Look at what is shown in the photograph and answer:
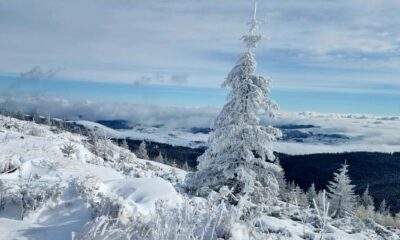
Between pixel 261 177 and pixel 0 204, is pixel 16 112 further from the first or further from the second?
pixel 0 204

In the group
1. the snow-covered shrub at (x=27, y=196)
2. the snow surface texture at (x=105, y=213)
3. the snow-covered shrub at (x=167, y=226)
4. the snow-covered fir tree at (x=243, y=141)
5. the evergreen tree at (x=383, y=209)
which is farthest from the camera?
the evergreen tree at (x=383, y=209)

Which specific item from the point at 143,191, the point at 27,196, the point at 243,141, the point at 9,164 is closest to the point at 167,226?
the point at 27,196

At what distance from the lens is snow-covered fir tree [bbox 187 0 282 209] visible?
17281 millimetres

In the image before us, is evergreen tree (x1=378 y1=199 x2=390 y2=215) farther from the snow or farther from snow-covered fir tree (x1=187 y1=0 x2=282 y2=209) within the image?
the snow

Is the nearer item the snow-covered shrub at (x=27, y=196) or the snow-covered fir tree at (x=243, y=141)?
the snow-covered shrub at (x=27, y=196)

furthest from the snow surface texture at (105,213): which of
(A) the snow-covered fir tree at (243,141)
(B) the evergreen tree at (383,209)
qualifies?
(B) the evergreen tree at (383,209)

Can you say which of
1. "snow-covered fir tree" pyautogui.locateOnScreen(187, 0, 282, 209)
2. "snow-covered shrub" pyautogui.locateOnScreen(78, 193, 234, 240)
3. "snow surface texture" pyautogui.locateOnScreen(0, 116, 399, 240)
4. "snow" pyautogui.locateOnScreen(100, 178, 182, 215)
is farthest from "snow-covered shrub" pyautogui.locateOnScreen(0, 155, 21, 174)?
"snow-covered fir tree" pyautogui.locateOnScreen(187, 0, 282, 209)

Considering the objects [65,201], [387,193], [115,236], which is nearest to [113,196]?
[65,201]

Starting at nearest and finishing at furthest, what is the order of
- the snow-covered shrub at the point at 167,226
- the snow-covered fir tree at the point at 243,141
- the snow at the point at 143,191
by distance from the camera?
the snow-covered shrub at the point at 167,226 < the snow at the point at 143,191 < the snow-covered fir tree at the point at 243,141

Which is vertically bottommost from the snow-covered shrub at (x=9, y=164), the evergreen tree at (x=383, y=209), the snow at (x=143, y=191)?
the evergreen tree at (x=383, y=209)

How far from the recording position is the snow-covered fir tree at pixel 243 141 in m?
17.3

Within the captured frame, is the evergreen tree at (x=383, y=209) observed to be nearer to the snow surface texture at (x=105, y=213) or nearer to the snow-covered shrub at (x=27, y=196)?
the snow surface texture at (x=105, y=213)

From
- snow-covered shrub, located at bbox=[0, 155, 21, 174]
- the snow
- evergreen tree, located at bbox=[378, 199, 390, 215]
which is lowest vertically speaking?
evergreen tree, located at bbox=[378, 199, 390, 215]

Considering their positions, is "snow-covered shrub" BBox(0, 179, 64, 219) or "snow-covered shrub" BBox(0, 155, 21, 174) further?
"snow-covered shrub" BBox(0, 155, 21, 174)
